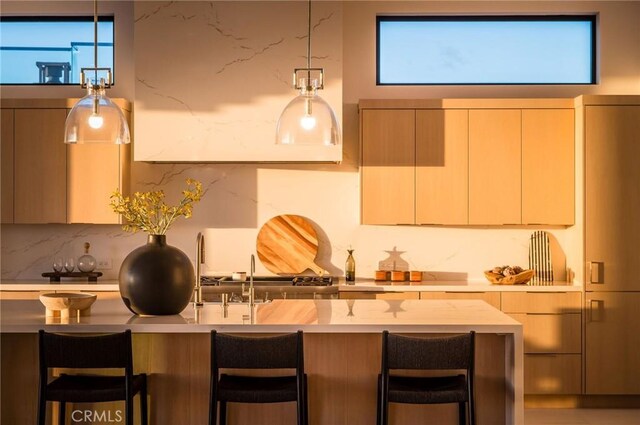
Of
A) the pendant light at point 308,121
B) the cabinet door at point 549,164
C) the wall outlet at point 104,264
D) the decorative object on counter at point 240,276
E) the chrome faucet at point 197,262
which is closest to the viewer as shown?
the pendant light at point 308,121

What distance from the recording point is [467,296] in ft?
20.0

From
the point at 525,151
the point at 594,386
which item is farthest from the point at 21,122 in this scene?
the point at 594,386

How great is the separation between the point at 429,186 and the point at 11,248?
3.54 meters

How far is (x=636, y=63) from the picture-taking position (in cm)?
662

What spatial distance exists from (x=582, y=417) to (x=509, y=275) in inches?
46.0

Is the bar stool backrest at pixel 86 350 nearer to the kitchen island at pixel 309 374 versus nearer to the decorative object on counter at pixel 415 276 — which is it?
the kitchen island at pixel 309 374

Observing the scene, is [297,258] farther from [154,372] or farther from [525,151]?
[154,372]

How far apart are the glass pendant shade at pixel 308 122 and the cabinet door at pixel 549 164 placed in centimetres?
291

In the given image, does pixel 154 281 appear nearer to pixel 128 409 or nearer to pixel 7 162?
pixel 128 409

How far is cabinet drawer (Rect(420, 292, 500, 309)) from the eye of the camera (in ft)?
19.8

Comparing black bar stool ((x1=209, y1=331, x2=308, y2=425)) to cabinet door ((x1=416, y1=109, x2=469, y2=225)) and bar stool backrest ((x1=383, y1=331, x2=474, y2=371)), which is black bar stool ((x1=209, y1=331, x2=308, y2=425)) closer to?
bar stool backrest ((x1=383, y1=331, x2=474, y2=371))

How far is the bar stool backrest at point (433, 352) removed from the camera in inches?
145

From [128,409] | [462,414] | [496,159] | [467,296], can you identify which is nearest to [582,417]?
[467,296]

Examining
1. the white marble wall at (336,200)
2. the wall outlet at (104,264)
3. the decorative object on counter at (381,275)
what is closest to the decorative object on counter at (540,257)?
the white marble wall at (336,200)
